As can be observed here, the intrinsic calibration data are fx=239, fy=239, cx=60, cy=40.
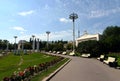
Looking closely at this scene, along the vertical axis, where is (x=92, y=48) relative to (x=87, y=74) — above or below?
above

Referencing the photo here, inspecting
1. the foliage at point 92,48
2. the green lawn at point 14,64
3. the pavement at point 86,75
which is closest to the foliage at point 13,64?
the green lawn at point 14,64

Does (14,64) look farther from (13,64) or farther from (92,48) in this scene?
(92,48)

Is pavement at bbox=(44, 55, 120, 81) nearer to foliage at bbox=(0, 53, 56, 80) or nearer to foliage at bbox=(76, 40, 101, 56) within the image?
foliage at bbox=(0, 53, 56, 80)

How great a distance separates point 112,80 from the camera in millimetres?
14188

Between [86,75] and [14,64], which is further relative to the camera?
[14,64]

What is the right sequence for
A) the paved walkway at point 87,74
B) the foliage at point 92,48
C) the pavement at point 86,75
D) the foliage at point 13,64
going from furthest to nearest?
the foliage at point 92,48
the foliage at point 13,64
the paved walkway at point 87,74
the pavement at point 86,75

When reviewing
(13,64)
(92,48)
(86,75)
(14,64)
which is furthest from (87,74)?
(92,48)

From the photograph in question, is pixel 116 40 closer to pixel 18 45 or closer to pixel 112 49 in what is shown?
pixel 112 49

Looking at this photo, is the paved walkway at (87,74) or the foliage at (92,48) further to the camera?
the foliage at (92,48)

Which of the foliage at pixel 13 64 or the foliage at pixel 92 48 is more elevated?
the foliage at pixel 92 48

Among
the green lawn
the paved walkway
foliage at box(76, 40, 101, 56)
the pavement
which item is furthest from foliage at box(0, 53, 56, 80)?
foliage at box(76, 40, 101, 56)

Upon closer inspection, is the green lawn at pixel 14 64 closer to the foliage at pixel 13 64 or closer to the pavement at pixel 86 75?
the foliage at pixel 13 64

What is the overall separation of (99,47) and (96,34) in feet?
168

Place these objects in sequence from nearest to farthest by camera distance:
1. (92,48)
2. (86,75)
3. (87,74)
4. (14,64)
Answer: (86,75)
(87,74)
(14,64)
(92,48)
